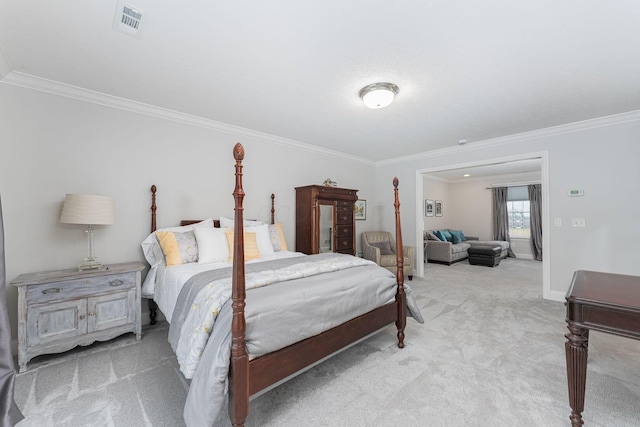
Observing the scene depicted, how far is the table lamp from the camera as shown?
2404 millimetres

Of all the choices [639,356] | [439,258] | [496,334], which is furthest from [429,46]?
[439,258]

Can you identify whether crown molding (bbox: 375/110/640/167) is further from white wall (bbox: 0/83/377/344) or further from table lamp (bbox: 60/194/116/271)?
table lamp (bbox: 60/194/116/271)

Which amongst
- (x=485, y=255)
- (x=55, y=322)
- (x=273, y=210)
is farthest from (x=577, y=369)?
(x=485, y=255)

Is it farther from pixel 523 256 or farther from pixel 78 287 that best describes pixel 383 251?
pixel 523 256

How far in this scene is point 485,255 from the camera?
21.5 feet

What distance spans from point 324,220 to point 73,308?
3.14 meters

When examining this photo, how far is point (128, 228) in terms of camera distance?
118 inches

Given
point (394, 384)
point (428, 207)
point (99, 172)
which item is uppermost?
point (99, 172)

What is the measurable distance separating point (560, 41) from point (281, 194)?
3.57 metres

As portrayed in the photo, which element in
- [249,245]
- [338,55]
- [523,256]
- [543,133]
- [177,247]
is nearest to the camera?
[338,55]

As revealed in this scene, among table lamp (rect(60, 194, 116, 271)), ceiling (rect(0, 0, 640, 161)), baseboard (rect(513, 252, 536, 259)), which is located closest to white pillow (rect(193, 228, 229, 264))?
table lamp (rect(60, 194, 116, 271))

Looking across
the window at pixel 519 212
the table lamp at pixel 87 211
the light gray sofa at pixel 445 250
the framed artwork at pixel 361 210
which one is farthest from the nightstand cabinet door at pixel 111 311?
the window at pixel 519 212

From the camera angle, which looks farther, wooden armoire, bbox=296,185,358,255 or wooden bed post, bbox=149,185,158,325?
wooden armoire, bbox=296,185,358,255

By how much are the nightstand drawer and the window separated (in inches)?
368
